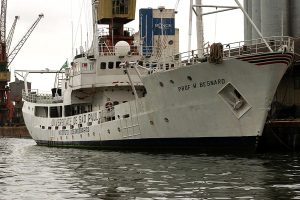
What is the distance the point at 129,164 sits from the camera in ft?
97.5

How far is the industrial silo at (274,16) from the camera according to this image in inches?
2295

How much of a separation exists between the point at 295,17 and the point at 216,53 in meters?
28.1

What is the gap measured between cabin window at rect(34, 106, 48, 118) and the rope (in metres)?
24.7

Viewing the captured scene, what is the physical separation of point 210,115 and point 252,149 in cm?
314

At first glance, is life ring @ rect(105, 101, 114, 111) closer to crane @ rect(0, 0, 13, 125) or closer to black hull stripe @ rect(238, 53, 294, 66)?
black hull stripe @ rect(238, 53, 294, 66)

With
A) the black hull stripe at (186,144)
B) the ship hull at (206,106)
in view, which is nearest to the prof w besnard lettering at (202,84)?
the ship hull at (206,106)

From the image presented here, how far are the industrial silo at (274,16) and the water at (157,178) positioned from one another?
28.0m

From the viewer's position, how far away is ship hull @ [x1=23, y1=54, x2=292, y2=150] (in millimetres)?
34000

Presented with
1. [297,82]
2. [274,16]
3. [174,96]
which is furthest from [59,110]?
[274,16]

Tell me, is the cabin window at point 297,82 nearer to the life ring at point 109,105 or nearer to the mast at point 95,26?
the life ring at point 109,105

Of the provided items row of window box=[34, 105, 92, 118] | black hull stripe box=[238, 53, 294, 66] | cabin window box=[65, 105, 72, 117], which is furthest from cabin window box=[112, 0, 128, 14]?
black hull stripe box=[238, 53, 294, 66]

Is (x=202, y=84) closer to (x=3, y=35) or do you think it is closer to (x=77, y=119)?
(x=77, y=119)

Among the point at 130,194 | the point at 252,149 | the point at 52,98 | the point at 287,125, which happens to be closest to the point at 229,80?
the point at 252,149

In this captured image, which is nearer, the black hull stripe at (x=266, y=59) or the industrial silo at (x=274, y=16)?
the black hull stripe at (x=266, y=59)
